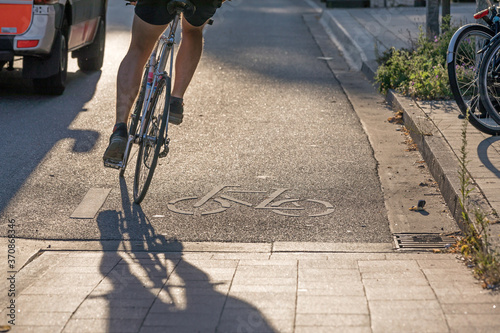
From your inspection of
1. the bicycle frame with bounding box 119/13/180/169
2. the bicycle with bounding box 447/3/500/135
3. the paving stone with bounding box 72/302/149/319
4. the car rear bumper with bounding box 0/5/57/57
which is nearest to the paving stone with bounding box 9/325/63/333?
the paving stone with bounding box 72/302/149/319

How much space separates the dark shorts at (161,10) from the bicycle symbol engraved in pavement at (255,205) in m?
1.14

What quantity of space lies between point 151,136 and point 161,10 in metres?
0.77

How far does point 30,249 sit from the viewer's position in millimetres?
4102

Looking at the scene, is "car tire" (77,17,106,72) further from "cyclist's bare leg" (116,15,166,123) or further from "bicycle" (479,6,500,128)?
"bicycle" (479,6,500,128)

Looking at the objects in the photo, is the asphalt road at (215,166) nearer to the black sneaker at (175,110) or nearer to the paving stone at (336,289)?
the black sneaker at (175,110)

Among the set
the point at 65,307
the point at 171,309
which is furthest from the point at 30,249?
the point at 171,309

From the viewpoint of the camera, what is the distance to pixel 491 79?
573 cm

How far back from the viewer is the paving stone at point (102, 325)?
298 centimetres

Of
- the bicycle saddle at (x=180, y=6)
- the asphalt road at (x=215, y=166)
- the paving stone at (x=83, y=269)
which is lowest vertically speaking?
the asphalt road at (x=215, y=166)

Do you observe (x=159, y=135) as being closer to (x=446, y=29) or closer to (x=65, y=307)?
(x=65, y=307)

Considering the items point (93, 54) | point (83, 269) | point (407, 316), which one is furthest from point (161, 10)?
point (93, 54)

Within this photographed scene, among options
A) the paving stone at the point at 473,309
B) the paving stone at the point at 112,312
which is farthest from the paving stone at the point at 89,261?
the paving stone at the point at 473,309

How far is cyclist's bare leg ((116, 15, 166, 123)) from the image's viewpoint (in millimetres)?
4750

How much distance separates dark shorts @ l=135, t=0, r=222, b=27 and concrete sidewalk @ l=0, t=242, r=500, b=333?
1.41m
